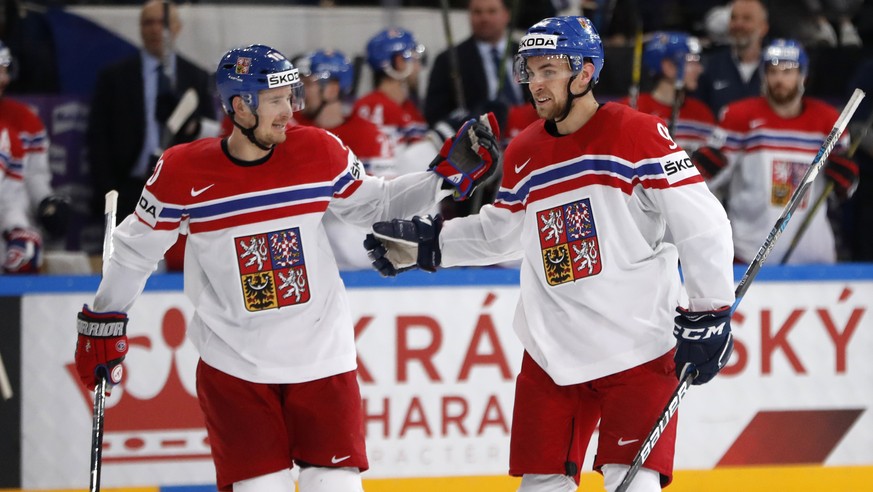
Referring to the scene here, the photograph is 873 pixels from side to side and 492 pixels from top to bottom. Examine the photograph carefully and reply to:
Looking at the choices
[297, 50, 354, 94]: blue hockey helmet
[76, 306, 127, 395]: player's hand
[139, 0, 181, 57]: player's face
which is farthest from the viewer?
[139, 0, 181, 57]: player's face

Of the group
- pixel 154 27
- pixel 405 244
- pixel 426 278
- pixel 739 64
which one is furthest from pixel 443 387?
pixel 739 64

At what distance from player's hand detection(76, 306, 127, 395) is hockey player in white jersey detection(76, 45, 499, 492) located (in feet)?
0.47

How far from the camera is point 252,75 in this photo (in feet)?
12.6

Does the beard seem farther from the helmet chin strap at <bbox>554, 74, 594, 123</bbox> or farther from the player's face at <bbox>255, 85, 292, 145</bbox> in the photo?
the player's face at <bbox>255, 85, 292, 145</bbox>

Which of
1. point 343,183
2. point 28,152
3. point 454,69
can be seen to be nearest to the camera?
point 343,183

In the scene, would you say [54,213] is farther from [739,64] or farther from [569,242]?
[739,64]

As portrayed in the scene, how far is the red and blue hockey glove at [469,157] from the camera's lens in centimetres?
400

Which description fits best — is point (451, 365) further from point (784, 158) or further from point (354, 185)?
point (784, 158)

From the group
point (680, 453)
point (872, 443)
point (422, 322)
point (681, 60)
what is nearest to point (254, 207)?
point (422, 322)

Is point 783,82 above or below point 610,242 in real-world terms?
above

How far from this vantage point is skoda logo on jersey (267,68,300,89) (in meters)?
3.83

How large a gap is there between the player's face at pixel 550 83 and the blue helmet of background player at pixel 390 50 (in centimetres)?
271

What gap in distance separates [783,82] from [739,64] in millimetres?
797

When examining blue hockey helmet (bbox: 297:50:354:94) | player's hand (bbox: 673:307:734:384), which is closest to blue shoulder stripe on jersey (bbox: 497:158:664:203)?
player's hand (bbox: 673:307:734:384)
